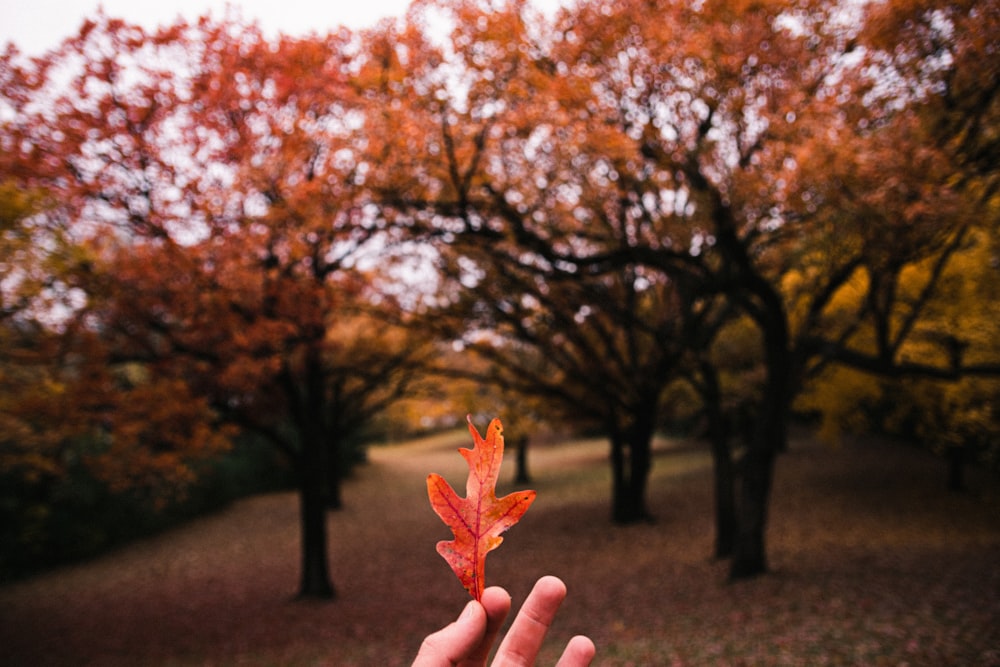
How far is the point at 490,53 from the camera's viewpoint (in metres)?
7.10

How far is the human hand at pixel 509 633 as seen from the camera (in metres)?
1.14

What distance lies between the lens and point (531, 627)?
118 centimetres

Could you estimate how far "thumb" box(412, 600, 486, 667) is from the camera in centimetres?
111

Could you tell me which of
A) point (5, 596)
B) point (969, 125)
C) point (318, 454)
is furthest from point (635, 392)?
→ point (5, 596)

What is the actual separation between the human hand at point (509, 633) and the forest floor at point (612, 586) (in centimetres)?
648

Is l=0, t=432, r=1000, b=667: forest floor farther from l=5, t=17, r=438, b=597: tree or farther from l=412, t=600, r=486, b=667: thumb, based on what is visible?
l=412, t=600, r=486, b=667: thumb

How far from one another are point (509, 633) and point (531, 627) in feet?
0.19

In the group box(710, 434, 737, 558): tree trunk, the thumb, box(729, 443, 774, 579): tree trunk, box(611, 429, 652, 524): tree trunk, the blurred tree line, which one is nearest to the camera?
the thumb

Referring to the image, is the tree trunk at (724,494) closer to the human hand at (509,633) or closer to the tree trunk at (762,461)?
the tree trunk at (762,461)

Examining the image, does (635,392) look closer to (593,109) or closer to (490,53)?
(593,109)

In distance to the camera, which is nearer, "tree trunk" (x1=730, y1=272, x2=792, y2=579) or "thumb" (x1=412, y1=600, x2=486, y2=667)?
"thumb" (x1=412, y1=600, x2=486, y2=667)

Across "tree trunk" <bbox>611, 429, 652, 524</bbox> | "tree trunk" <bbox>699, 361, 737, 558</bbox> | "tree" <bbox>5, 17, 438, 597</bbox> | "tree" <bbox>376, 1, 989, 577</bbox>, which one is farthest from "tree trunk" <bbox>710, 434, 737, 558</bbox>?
"tree" <bbox>5, 17, 438, 597</bbox>

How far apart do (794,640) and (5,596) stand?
1760cm

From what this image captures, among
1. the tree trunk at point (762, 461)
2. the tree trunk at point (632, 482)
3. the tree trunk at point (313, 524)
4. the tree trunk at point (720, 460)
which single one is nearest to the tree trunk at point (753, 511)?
the tree trunk at point (762, 461)
